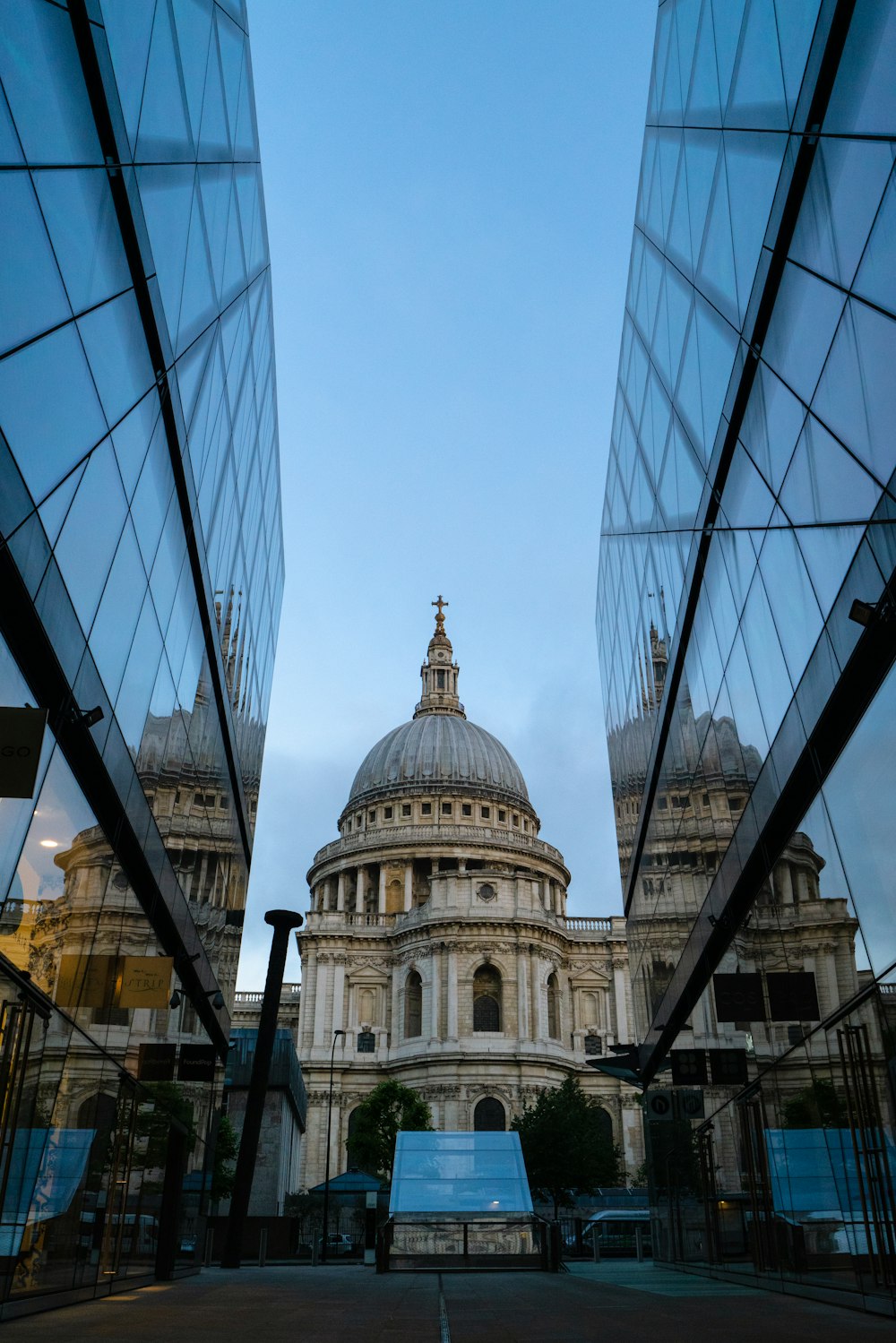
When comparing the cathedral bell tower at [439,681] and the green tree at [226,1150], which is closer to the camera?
the green tree at [226,1150]

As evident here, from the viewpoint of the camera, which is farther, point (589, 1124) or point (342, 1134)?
point (342, 1134)

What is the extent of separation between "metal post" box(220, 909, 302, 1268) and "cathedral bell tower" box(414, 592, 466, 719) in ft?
323

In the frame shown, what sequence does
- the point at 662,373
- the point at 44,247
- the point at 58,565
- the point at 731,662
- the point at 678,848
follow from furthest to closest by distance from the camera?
the point at 678,848, the point at 662,373, the point at 731,662, the point at 58,565, the point at 44,247

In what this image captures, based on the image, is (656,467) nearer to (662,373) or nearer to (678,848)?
(662,373)

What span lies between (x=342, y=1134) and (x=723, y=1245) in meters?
67.7

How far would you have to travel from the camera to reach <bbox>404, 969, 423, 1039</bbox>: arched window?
8519cm

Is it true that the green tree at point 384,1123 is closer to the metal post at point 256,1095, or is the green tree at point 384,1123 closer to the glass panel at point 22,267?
the metal post at point 256,1095

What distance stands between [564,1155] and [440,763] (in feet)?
180

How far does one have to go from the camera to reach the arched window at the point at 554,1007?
284 ft

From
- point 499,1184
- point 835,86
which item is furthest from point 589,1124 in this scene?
point 835,86

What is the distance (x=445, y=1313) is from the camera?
41.8ft

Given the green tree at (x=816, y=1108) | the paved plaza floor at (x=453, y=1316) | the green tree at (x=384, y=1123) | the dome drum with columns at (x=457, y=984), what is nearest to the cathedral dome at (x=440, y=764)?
the dome drum with columns at (x=457, y=984)

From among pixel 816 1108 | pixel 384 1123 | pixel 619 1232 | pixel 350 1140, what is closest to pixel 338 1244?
pixel 619 1232

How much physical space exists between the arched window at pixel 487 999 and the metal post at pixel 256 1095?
53203mm
